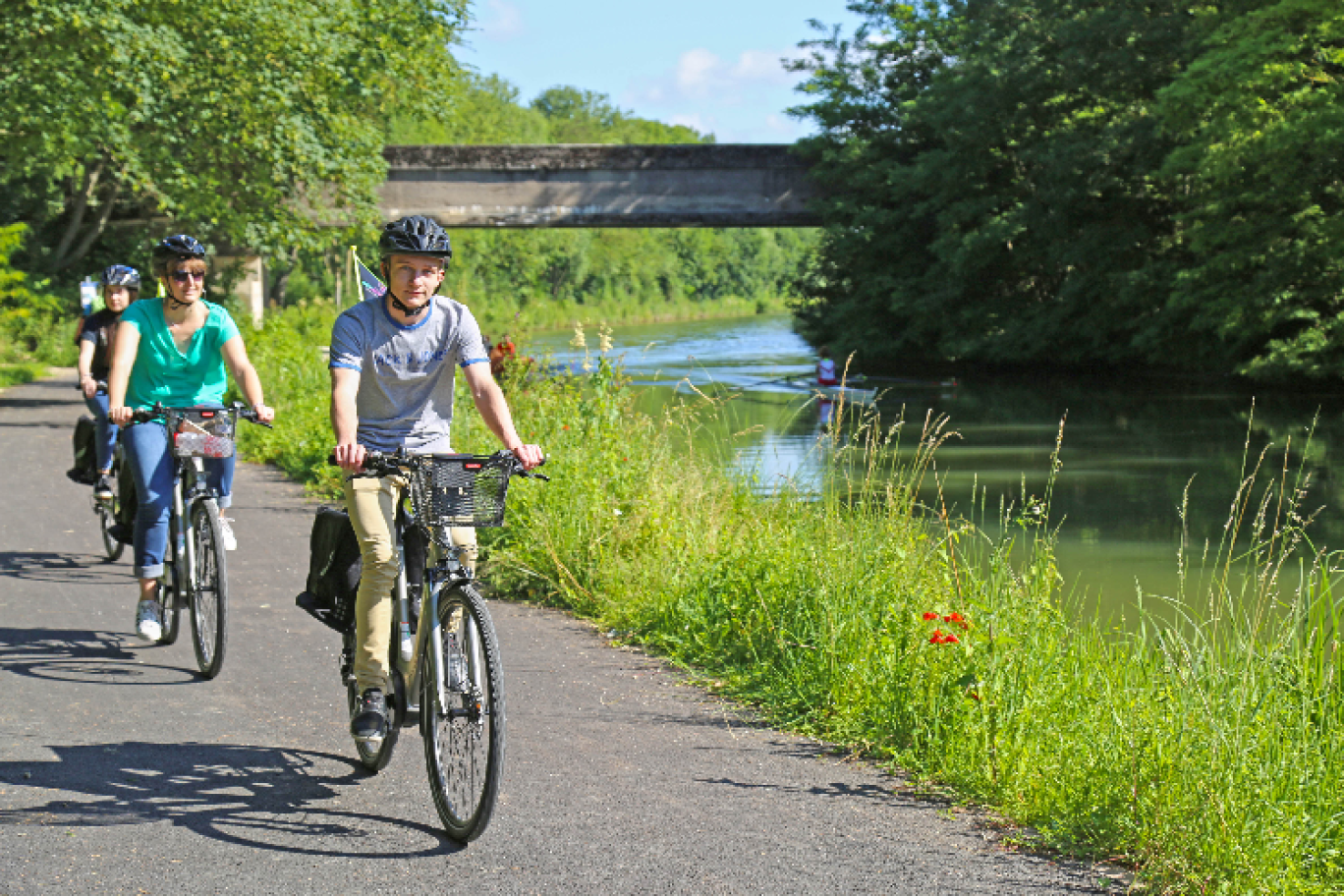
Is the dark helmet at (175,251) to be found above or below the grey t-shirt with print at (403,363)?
above

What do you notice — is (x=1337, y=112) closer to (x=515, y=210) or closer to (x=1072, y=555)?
(x=1072, y=555)

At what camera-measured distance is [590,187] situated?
40.2m

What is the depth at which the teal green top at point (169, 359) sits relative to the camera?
674 centimetres

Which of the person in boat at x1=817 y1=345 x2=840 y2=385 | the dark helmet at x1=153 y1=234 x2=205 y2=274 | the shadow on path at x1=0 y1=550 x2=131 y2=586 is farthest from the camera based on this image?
the person in boat at x1=817 y1=345 x2=840 y2=385

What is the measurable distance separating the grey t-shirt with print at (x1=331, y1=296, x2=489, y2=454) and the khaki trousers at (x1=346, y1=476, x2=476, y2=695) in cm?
17

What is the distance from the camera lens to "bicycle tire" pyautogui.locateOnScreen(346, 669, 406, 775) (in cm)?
473

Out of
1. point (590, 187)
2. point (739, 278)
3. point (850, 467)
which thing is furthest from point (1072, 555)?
point (739, 278)

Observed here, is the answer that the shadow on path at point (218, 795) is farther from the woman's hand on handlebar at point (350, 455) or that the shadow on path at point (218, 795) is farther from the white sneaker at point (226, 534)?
the white sneaker at point (226, 534)

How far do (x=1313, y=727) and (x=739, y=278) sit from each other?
412 ft

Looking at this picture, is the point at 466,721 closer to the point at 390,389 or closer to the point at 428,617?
the point at 428,617

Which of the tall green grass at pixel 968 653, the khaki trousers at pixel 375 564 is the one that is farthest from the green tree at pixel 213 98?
the khaki trousers at pixel 375 564

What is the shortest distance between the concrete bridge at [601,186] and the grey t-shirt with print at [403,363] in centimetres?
3514

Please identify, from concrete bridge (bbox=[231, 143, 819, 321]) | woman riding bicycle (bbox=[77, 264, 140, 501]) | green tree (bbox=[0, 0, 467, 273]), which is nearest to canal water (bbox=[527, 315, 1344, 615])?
woman riding bicycle (bbox=[77, 264, 140, 501])

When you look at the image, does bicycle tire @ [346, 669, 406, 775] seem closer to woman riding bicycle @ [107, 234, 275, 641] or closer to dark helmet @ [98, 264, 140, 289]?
woman riding bicycle @ [107, 234, 275, 641]
